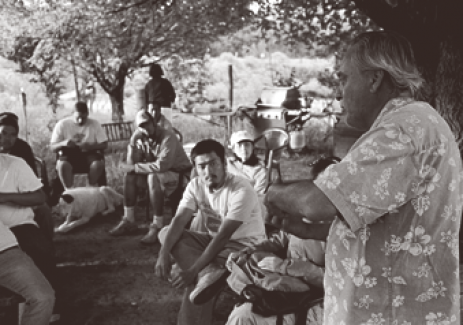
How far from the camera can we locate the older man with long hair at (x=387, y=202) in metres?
1.32

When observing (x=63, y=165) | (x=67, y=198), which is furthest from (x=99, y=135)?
(x=67, y=198)

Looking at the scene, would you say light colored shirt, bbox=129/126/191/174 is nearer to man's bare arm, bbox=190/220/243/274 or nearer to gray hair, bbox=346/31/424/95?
man's bare arm, bbox=190/220/243/274

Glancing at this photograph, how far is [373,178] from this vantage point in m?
1.30

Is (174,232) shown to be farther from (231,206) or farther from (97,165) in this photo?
(97,165)

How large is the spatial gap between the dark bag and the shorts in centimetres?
497

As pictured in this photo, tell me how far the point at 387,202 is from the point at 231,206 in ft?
7.71

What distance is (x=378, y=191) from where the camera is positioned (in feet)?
4.26

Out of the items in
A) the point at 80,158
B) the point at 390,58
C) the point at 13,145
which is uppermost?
the point at 390,58

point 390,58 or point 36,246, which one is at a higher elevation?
point 390,58

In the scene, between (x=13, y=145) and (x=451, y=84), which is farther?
(x=13, y=145)

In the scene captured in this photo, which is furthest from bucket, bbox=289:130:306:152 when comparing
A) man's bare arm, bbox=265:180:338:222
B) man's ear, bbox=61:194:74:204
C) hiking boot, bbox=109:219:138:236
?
man's bare arm, bbox=265:180:338:222

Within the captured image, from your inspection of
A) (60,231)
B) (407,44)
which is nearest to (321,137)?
(60,231)

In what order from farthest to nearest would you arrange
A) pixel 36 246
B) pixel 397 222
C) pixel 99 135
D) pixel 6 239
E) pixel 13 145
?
1. pixel 99 135
2. pixel 13 145
3. pixel 36 246
4. pixel 6 239
5. pixel 397 222

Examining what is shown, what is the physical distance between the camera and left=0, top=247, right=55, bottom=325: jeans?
122 inches
